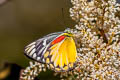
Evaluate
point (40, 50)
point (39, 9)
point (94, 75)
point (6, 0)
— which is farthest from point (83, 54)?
point (6, 0)

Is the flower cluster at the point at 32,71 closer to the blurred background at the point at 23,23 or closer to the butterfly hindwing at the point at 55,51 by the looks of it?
the butterfly hindwing at the point at 55,51

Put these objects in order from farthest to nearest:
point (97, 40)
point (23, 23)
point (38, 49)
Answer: point (23, 23) < point (38, 49) < point (97, 40)

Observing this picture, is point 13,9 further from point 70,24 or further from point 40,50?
point 40,50

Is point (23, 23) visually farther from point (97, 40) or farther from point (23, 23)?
point (97, 40)

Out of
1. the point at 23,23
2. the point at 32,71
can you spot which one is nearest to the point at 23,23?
the point at 23,23

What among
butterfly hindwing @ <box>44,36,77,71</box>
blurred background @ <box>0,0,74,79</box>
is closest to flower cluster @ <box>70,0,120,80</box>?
butterfly hindwing @ <box>44,36,77,71</box>

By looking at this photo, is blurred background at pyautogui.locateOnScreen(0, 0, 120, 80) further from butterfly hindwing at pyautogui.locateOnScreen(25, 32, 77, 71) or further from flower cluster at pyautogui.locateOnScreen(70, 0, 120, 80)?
flower cluster at pyautogui.locateOnScreen(70, 0, 120, 80)
